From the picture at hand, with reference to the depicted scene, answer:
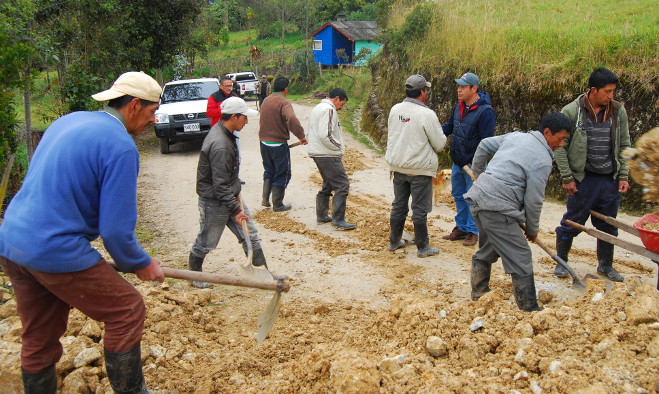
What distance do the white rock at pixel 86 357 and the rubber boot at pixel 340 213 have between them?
171 inches

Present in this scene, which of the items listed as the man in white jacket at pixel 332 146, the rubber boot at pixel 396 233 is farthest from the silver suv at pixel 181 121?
the rubber boot at pixel 396 233

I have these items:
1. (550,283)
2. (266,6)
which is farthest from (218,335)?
(266,6)

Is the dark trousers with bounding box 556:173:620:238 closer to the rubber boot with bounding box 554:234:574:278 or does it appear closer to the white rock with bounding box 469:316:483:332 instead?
the rubber boot with bounding box 554:234:574:278

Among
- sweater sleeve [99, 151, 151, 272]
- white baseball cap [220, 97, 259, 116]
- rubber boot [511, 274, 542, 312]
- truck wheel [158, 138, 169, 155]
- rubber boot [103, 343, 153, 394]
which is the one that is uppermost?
Result: white baseball cap [220, 97, 259, 116]

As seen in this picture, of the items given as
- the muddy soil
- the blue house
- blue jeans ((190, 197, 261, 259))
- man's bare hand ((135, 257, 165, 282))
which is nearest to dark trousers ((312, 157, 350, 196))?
the muddy soil

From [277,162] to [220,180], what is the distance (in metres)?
3.20

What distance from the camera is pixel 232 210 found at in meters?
5.29

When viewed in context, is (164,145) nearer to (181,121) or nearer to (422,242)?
(181,121)

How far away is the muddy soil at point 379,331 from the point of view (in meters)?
3.22

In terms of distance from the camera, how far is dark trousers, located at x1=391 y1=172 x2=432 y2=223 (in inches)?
244

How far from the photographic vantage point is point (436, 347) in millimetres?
3641

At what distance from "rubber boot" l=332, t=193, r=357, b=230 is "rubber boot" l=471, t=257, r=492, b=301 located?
2795 millimetres

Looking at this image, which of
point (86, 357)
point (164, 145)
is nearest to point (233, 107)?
point (86, 357)

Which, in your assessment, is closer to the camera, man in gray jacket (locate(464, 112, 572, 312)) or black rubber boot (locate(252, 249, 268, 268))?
man in gray jacket (locate(464, 112, 572, 312))
